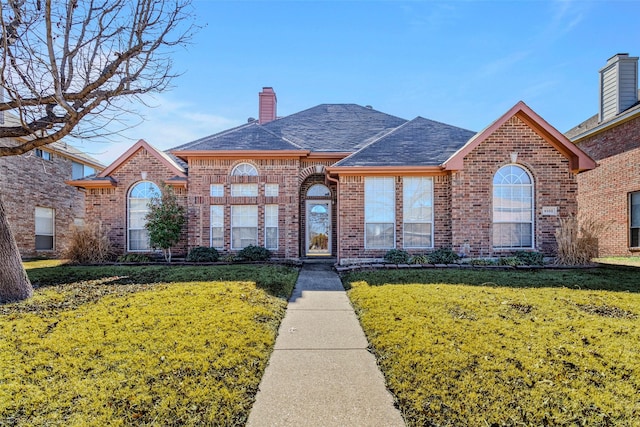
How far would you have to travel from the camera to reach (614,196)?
1557 centimetres

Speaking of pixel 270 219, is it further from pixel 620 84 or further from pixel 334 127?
pixel 620 84

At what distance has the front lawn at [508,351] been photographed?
Result: 3189mm

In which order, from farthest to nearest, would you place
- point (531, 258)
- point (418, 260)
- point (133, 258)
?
1. point (133, 258)
2. point (418, 260)
3. point (531, 258)

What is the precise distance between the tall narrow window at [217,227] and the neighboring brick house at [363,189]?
0.04m

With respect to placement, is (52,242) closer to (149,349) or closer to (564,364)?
(149,349)

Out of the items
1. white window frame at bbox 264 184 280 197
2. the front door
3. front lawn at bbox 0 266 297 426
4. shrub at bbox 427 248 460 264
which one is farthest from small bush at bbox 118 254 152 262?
shrub at bbox 427 248 460 264

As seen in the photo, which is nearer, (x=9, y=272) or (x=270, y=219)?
(x=9, y=272)

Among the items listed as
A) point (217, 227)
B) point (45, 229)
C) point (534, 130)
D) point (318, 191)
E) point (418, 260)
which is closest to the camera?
point (418, 260)

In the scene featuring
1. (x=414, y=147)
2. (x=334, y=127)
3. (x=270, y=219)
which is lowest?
(x=270, y=219)

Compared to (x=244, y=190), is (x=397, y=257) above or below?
below

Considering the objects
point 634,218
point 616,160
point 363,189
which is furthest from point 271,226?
point 616,160

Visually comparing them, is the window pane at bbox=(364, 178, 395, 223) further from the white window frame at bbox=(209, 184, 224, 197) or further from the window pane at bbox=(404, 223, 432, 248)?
the white window frame at bbox=(209, 184, 224, 197)

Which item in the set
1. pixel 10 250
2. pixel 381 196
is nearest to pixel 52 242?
pixel 10 250

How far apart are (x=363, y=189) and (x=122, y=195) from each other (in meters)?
8.99
